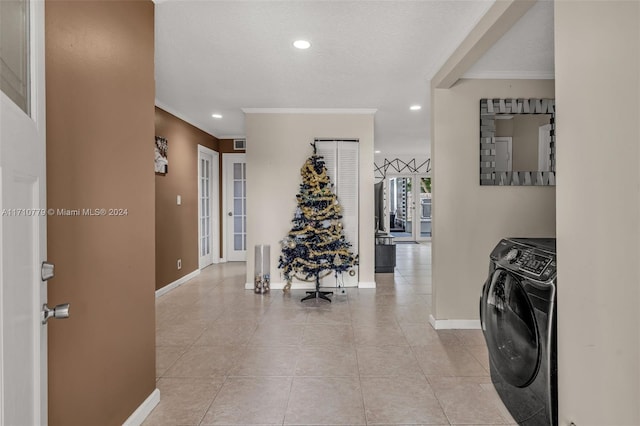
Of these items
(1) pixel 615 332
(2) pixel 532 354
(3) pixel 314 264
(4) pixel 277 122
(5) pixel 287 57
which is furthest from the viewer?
(4) pixel 277 122

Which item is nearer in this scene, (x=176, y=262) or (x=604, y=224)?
(x=604, y=224)

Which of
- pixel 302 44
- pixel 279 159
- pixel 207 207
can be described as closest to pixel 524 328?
pixel 302 44

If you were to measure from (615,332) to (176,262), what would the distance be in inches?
195

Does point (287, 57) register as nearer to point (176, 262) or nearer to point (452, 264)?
point (452, 264)

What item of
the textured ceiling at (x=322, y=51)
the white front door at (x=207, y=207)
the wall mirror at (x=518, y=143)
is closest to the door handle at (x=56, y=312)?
the textured ceiling at (x=322, y=51)

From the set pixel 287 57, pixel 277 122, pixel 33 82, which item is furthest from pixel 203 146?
pixel 33 82

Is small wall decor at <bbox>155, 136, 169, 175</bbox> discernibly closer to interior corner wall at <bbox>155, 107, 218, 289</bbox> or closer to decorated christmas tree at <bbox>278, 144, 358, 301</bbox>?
interior corner wall at <bbox>155, 107, 218, 289</bbox>

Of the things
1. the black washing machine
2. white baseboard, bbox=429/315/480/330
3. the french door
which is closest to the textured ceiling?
the black washing machine

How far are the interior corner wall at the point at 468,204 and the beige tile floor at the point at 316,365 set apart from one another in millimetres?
463

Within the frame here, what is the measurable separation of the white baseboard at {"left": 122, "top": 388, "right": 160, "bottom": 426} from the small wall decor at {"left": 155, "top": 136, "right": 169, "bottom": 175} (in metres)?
3.04

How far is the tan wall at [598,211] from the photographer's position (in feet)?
3.41

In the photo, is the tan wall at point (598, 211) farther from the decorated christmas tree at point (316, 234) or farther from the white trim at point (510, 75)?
the decorated christmas tree at point (316, 234)

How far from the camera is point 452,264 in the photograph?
3.33m

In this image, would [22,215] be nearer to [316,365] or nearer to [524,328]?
[524,328]
